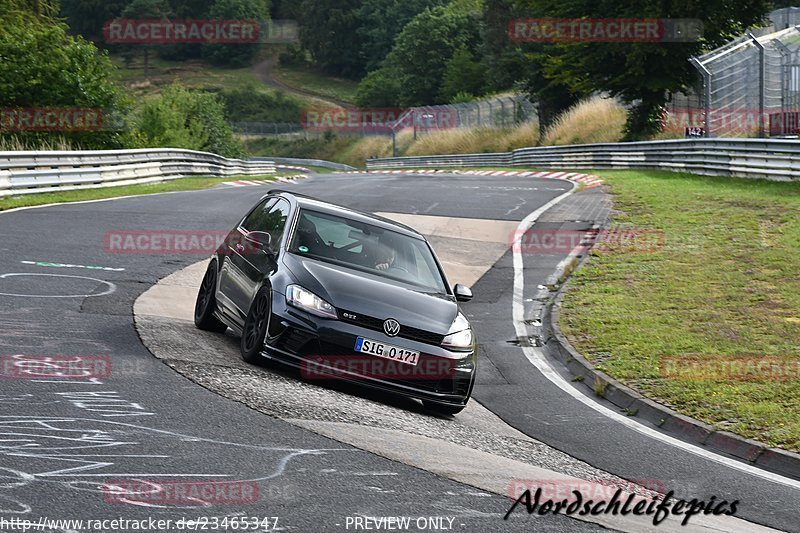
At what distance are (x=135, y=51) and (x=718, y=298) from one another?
156 m


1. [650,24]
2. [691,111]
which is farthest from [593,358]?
[691,111]

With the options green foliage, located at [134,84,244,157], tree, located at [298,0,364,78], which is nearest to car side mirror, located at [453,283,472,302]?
green foliage, located at [134,84,244,157]

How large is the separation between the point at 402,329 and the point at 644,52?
35.6m

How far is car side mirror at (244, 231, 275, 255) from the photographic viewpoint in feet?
33.0

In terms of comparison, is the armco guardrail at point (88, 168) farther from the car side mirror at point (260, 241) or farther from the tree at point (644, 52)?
the tree at point (644, 52)

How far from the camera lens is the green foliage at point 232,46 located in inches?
6255

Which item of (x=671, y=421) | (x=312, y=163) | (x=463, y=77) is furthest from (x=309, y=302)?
(x=463, y=77)

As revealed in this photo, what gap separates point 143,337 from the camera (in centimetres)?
1003

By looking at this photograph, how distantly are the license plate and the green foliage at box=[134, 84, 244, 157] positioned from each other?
3428 centimetres

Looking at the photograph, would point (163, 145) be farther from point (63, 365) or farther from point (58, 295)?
point (63, 365)

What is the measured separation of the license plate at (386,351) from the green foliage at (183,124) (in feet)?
112

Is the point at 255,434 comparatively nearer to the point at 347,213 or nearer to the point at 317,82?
the point at 347,213

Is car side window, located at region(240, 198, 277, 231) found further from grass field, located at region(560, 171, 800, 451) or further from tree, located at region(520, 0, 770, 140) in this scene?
tree, located at region(520, 0, 770, 140)

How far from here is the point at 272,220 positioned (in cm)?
1076
